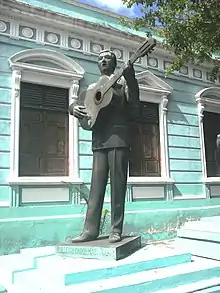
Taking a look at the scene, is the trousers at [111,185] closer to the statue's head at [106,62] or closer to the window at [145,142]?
the statue's head at [106,62]

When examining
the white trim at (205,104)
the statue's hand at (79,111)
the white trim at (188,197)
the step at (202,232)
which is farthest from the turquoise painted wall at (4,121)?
the white trim at (205,104)

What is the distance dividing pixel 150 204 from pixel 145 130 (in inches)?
76.8

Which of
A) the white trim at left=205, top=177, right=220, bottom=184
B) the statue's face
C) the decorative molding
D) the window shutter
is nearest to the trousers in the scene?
the statue's face

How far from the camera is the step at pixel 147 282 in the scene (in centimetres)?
315

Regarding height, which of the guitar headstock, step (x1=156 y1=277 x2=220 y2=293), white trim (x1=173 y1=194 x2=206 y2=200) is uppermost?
the guitar headstock

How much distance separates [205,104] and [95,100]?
22.2ft

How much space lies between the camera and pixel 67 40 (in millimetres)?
7871

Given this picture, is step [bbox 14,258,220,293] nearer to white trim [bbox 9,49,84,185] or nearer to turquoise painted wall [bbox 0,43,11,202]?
turquoise painted wall [bbox 0,43,11,202]

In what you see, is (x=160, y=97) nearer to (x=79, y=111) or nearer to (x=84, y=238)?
(x=79, y=111)

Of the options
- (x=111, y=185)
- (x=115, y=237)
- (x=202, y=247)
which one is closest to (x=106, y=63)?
(x=111, y=185)

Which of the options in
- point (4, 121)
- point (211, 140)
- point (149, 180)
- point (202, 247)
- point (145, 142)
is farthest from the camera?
point (211, 140)

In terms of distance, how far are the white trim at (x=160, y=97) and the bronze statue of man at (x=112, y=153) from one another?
4.65m

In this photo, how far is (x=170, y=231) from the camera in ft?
26.3

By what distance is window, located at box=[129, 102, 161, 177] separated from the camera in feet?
28.5
